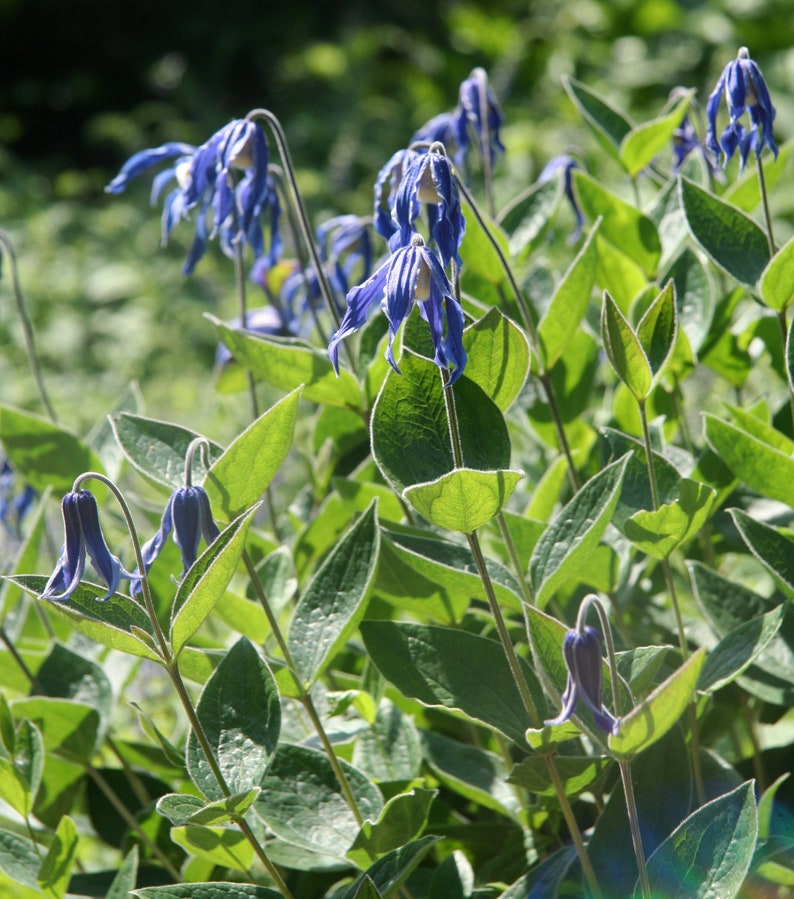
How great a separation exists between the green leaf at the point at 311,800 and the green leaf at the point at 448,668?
0.52 feet

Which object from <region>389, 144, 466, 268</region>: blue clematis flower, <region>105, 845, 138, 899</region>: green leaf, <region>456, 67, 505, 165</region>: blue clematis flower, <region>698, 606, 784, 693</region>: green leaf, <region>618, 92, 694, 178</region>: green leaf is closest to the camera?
<region>389, 144, 466, 268</region>: blue clematis flower

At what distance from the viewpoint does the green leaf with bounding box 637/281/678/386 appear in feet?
3.42

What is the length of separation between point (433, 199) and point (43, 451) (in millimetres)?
776

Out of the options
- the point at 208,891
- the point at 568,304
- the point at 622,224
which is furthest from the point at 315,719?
Result: the point at 622,224

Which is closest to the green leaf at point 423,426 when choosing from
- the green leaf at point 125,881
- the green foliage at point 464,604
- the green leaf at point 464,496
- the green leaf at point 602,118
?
the green foliage at point 464,604

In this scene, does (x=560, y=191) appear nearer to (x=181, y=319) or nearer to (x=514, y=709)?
(x=514, y=709)

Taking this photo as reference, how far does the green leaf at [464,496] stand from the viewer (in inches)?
34.6

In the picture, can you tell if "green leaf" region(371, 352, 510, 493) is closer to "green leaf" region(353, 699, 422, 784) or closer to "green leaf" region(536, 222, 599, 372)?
"green leaf" region(536, 222, 599, 372)

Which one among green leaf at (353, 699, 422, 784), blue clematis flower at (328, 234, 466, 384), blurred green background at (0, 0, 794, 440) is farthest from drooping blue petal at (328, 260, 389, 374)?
blurred green background at (0, 0, 794, 440)

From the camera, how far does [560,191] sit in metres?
1.47

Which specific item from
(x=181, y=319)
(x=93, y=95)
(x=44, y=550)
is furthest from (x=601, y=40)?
(x=44, y=550)

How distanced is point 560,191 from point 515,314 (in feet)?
0.74

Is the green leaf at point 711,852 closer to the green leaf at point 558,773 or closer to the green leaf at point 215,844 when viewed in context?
the green leaf at point 558,773

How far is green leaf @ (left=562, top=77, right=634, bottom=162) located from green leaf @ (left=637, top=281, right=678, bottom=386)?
51 centimetres
